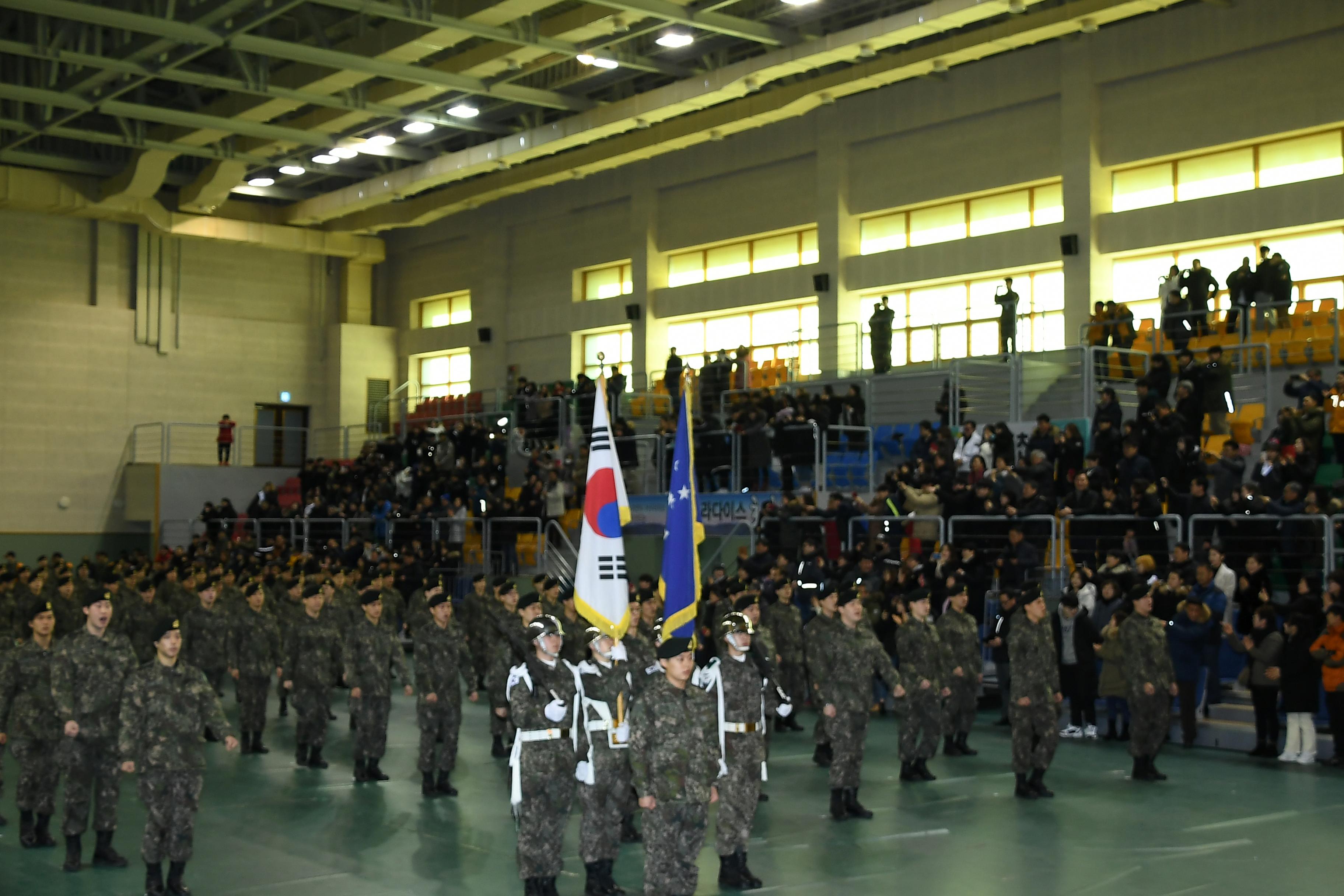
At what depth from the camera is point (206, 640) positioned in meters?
19.0

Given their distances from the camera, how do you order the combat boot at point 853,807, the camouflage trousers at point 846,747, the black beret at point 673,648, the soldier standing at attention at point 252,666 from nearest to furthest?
the black beret at point 673,648, the camouflage trousers at point 846,747, the combat boot at point 853,807, the soldier standing at attention at point 252,666

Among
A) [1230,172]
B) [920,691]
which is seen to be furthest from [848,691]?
[1230,172]

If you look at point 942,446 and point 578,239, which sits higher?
point 578,239

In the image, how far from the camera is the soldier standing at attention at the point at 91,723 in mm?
11102

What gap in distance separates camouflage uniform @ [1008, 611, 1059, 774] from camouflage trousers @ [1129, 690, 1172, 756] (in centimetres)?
136

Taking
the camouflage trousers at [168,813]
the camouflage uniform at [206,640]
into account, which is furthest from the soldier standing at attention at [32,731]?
the camouflage uniform at [206,640]

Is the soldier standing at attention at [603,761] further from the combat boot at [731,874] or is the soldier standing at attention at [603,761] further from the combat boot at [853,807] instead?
the combat boot at [853,807]

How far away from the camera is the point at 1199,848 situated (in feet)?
37.9

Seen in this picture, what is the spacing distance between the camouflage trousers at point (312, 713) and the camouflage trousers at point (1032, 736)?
7.49 meters

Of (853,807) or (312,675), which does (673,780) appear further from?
(312,675)

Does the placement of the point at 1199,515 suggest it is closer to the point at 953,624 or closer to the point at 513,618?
the point at 953,624

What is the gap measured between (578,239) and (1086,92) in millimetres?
15555

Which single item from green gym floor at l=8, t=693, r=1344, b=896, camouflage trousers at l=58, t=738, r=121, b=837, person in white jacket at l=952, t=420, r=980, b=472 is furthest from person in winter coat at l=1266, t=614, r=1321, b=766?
camouflage trousers at l=58, t=738, r=121, b=837

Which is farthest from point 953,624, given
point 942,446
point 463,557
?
point 463,557
